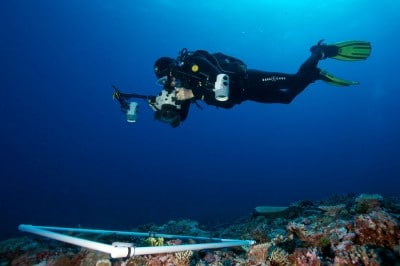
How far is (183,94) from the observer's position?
21.7 feet

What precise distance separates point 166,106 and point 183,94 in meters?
0.47

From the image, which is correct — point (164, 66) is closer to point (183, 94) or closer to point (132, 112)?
point (183, 94)

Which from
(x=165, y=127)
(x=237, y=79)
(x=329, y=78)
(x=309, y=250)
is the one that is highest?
(x=165, y=127)

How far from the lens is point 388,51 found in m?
74.9

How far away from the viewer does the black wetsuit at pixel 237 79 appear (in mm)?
6223

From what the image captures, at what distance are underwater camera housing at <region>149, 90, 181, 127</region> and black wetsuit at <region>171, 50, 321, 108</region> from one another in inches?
18.1

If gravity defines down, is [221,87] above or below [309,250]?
above

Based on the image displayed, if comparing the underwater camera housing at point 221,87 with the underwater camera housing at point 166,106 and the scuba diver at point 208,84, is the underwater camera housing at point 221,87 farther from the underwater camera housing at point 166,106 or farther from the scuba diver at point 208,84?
the underwater camera housing at point 166,106

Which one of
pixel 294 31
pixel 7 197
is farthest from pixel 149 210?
pixel 294 31

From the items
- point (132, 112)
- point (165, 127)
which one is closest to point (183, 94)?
point (132, 112)

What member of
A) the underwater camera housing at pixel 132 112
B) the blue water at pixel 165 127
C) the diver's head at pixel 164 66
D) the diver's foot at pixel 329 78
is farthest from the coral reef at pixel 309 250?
the blue water at pixel 165 127

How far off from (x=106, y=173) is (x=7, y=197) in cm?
4814

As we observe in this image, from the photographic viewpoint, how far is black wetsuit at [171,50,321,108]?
622cm

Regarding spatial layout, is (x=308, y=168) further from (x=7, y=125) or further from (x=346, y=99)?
(x=7, y=125)
